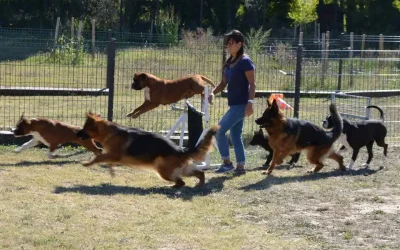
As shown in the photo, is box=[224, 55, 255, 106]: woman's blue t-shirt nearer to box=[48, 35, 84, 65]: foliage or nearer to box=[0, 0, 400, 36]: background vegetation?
box=[48, 35, 84, 65]: foliage

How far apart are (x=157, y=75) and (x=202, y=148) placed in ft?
18.8

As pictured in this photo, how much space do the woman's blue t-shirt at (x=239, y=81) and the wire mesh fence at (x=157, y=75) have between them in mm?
3245

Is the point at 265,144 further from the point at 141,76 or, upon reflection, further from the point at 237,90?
the point at 141,76

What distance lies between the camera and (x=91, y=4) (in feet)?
150

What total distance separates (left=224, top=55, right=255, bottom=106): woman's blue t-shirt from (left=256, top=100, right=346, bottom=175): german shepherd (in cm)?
45

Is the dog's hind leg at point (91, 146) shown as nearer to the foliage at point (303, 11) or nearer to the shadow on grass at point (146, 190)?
the shadow on grass at point (146, 190)

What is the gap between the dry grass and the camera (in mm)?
7387

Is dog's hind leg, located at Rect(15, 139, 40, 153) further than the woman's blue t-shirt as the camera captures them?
Yes

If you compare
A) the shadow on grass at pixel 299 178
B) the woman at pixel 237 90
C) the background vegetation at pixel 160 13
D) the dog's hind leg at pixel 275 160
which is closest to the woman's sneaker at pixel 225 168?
the woman at pixel 237 90

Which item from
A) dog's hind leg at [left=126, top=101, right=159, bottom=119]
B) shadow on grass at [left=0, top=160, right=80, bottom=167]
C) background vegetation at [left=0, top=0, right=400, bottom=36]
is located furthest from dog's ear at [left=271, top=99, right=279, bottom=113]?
background vegetation at [left=0, top=0, right=400, bottom=36]

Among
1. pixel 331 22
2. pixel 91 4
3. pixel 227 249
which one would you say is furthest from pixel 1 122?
pixel 331 22

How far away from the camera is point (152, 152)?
9938 mm

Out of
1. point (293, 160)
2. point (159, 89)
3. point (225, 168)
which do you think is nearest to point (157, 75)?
point (159, 89)

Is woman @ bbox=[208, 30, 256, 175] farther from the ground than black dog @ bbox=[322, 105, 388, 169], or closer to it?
farther from the ground
